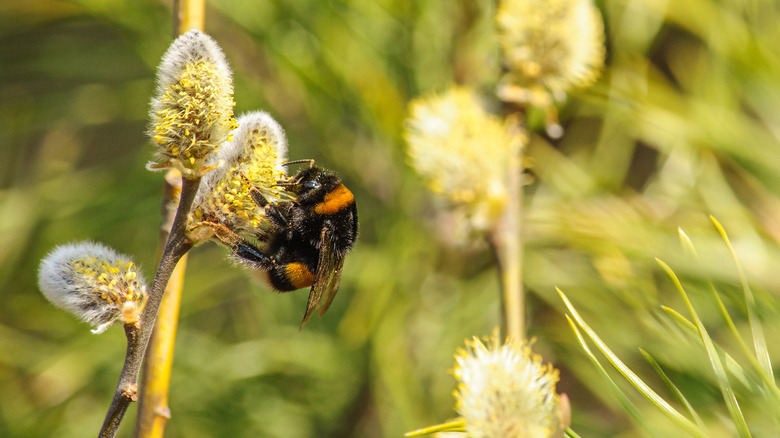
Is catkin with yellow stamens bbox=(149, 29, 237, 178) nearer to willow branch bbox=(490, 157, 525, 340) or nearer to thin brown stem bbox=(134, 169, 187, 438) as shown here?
thin brown stem bbox=(134, 169, 187, 438)

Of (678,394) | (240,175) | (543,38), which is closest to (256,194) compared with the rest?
(240,175)

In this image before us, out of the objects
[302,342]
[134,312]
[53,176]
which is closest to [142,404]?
[134,312]

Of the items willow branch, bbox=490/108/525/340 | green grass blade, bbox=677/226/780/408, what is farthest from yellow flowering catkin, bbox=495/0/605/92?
green grass blade, bbox=677/226/780/408

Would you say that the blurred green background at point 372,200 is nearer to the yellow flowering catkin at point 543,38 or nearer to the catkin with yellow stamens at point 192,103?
the yellow flowering catkin at point 543,38

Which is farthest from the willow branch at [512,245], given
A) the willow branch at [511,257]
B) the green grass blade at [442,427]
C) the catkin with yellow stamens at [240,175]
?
the catkin with yellow stamens at [240,175]

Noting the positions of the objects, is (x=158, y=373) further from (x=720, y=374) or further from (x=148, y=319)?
(x=720, y=374)

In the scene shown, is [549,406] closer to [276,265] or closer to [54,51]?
[276,265]
